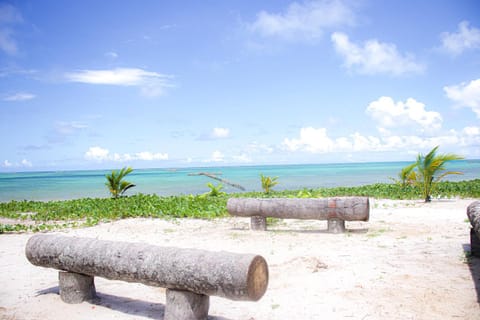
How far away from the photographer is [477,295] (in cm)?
424

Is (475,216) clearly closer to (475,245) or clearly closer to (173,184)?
(475,245)

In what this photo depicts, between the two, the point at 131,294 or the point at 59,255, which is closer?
the point at 59,255

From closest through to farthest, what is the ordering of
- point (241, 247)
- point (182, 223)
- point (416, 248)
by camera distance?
point (416, 248) < point (241, 247) < point (182, 223)

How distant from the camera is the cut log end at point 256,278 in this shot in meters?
3.28

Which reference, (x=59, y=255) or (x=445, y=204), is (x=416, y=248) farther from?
(x=445, y=204)

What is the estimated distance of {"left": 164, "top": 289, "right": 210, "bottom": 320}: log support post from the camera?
3.61 meters

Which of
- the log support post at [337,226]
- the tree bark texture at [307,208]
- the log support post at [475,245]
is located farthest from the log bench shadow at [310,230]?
the log support post at [475,245]

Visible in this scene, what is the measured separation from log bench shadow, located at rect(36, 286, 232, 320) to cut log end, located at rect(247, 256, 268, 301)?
0.84 m

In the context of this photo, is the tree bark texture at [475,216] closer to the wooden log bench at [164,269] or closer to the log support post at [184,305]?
the wooden log bench at [164,269]

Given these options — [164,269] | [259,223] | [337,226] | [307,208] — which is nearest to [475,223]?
[337,226]

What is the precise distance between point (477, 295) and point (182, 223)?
7.32 meters

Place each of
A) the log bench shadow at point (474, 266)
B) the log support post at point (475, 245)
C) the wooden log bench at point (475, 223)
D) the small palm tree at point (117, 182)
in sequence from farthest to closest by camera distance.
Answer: the small palm tree at point (117, 182) < the log support post at point (475, 245) < the wooden log bench at point (475, 223) < the log bench shadow at point (474, 266)

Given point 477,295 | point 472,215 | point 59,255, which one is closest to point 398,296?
point 477,295

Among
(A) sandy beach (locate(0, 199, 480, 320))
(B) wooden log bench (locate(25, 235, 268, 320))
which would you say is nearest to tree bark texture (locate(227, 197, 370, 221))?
(A) sandy beach (locate(0, 199, 480, 320))
